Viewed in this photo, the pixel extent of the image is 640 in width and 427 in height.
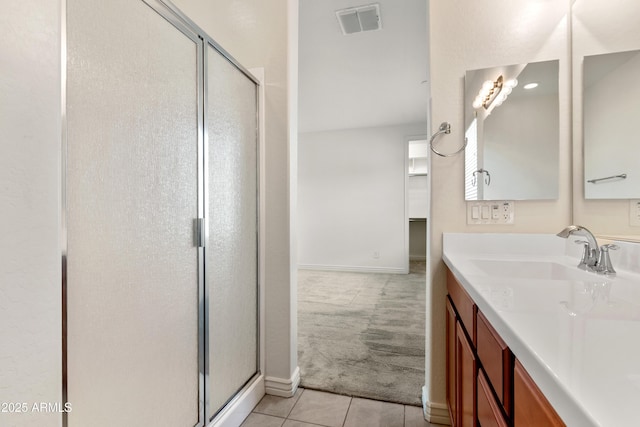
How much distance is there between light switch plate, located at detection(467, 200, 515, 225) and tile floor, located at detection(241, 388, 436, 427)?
3.49ft

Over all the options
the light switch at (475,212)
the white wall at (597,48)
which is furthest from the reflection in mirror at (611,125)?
the light switch at (475,212)

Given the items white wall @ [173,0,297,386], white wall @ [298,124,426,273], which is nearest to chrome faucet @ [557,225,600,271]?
white wall @ [173,0,297,386]

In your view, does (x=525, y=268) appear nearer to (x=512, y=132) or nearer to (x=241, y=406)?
(x=512, y=132)

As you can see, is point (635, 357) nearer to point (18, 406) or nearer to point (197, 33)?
point (18, 406)

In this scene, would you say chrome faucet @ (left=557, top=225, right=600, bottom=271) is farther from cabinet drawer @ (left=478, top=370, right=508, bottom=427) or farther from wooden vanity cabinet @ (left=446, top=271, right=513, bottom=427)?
cabinet drawer @ (left=478, top=370, right=508, bottom=427)

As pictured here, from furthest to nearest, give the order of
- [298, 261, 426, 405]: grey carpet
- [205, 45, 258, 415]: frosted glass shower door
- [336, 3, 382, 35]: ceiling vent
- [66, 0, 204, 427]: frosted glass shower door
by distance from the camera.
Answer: [336, 3, 382, 35]: ceiling vent < [298, 261, 426, 405]: grey carpet < [205, 45, 258, 415]: frosted glass shower door < [66, 0, 204, 427]: frosted glass shower door

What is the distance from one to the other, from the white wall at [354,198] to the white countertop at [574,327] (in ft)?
12.2

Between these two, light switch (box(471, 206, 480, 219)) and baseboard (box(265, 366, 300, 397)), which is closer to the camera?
light switch (box(471, 206, 480, 219))

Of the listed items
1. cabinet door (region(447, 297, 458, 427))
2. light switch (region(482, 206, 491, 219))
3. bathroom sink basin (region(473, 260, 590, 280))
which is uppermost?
light switch (region(482, 206, 491, 219))

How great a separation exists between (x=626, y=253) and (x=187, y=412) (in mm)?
1778

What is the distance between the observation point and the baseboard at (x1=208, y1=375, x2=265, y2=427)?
1352 millimetres

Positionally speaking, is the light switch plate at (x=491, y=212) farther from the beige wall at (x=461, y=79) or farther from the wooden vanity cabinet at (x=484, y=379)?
the wooden vanity cabinet at (x=484, y=379)

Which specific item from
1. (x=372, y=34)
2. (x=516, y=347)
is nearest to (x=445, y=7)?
(x=372, y=34)

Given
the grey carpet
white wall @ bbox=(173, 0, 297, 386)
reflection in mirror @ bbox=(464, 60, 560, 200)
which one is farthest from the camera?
the grey carpet
